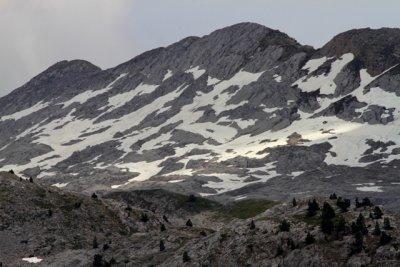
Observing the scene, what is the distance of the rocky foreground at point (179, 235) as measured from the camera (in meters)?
51.7

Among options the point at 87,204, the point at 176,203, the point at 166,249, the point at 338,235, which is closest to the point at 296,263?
the point at 338,235

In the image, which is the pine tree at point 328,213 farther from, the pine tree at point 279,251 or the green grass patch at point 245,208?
the green grass patch at point 245,208

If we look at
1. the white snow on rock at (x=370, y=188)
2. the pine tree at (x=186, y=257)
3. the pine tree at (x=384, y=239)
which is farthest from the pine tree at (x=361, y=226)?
the white snow on rock at (x=370, y=188)

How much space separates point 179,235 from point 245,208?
55703mm

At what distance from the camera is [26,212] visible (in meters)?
Answer: 84.1

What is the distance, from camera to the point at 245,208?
12588 cm

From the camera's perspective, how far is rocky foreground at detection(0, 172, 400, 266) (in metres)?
51.7

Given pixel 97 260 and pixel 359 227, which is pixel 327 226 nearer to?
pixel 359 227

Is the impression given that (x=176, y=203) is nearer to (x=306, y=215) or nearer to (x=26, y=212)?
(x=26, y=212)

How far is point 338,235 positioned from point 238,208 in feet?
244

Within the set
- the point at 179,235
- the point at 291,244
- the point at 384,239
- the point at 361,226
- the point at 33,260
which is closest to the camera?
the point at 384,239

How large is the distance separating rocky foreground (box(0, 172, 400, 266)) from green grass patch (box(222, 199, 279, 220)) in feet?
108

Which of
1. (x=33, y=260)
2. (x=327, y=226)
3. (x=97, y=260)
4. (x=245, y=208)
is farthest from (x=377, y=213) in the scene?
(x=245, y=208)

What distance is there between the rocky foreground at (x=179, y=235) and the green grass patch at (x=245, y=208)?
32.8 meters
